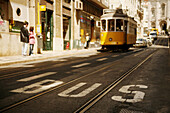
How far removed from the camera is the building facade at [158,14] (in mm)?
116625

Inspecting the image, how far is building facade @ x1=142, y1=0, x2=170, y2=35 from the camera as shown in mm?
116625

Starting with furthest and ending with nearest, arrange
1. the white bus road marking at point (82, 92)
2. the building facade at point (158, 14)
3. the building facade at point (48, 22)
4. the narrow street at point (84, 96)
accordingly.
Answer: the building facade at point (158, 14) → the building facade at point (48, 22) → the white bus road marking at point (82, 92) → the narrow street at point (84, 96)

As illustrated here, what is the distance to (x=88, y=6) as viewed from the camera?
3438 centimetres

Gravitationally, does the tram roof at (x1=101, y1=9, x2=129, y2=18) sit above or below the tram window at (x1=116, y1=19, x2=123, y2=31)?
above

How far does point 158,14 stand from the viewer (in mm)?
119938

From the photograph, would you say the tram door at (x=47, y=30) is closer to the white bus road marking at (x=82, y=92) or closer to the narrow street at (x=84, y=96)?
the narrow street at (x=84, y=96)

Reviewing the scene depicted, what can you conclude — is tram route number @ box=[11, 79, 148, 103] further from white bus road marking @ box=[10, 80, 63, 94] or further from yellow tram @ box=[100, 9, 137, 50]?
yellow tram @ box=[100, 9, 137, 50]

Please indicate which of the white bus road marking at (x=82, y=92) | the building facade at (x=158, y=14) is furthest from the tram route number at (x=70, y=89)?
the building facade at (x=158, y=14)

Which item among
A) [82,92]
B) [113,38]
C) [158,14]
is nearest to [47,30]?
[113,38]

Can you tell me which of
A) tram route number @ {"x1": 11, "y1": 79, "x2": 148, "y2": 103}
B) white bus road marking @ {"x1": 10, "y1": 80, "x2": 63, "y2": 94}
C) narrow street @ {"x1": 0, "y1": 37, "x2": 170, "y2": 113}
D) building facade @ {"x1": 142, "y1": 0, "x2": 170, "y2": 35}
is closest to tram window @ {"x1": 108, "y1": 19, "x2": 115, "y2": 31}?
narrow street @ {"x1": 0, "y1": 37, "x2": 170, "y2": 113}

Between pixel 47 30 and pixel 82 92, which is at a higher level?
pixel 47 30

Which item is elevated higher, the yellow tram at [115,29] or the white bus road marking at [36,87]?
the yellow tram at [115,29]

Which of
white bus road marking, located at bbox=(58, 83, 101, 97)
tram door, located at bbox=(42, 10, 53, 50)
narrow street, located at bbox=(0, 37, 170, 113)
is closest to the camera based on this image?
narrow street, located at bbox=(0, 37, 170, 113)

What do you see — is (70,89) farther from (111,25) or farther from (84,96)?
(111,25)
